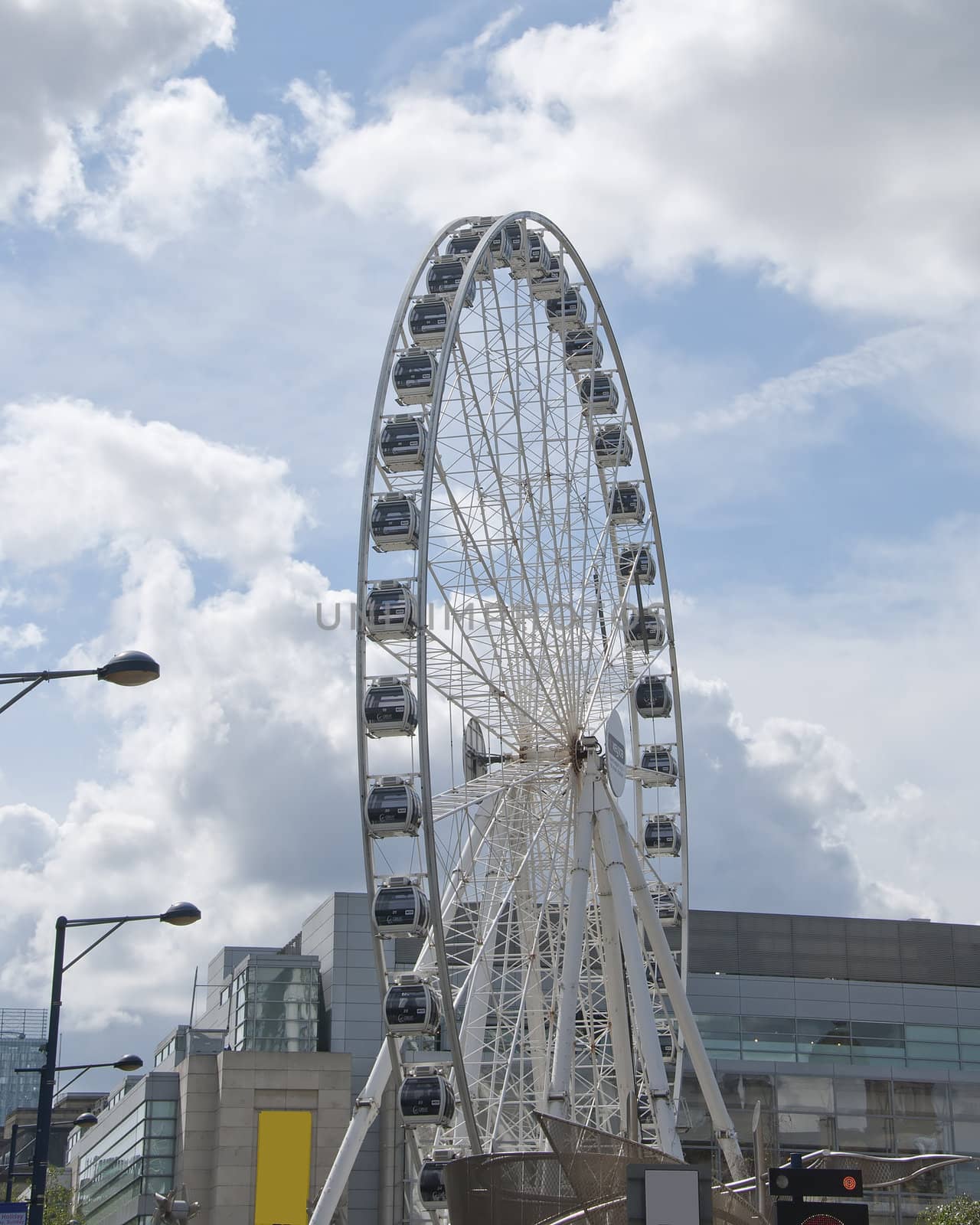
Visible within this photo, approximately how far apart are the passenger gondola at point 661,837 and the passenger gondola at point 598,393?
1230 cm

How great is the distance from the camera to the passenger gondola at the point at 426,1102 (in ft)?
120

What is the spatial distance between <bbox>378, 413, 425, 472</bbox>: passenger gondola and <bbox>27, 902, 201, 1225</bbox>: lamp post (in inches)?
619

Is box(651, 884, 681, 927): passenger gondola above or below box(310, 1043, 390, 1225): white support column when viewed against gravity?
above

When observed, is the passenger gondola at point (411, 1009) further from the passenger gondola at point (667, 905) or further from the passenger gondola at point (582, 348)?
the passenger gondola at point (582, 348)

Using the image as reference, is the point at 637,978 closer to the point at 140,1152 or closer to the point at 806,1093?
the point at 806,1093

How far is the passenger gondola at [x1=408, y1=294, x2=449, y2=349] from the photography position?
41.7 m

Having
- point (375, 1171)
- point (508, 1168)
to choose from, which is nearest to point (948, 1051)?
point (375, 1171)

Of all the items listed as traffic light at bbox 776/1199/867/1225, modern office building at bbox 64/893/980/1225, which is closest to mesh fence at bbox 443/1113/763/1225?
traffic light at bbox 776/1199/867/1225

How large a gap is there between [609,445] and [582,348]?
9.71 feet

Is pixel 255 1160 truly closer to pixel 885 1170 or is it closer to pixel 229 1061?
pixel 229 1061

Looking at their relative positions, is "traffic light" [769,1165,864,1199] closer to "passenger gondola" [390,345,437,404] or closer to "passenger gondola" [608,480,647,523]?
"passenger gondola" [390,345,437,404]

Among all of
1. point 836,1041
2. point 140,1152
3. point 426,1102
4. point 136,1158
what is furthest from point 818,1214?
point 836,1041

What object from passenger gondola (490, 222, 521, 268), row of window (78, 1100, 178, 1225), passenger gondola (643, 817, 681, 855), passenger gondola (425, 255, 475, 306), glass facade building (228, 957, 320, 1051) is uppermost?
passenger gondola (490, 222, 521, 268)

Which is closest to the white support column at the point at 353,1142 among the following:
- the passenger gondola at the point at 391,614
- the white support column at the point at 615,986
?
the white support column at the point at 615,986
